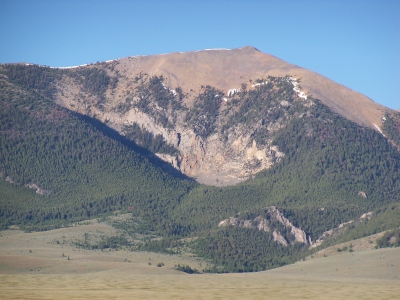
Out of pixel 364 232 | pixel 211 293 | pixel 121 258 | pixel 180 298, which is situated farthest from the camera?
pixel 364 232

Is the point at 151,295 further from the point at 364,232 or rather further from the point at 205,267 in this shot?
the point at 364,232

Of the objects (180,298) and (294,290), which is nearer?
(180,298)

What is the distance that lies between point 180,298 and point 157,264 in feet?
235

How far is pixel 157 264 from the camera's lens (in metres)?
171

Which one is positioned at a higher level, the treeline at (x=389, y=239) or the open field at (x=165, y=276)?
the treeline at (x=389, y=239)

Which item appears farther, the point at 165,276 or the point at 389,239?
the point at 389,239

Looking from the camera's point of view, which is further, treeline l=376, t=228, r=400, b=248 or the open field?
treeline l=376, t=228, r=400, b=248

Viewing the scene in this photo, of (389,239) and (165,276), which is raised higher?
(389,239)

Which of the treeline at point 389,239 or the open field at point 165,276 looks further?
the treeline at point 389,239

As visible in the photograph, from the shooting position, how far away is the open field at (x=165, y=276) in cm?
10612

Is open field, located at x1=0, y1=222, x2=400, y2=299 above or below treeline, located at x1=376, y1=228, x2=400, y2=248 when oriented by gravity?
below

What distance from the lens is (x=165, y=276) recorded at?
145 meters

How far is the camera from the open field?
348 feet

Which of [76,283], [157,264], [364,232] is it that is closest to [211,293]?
[76,283]
